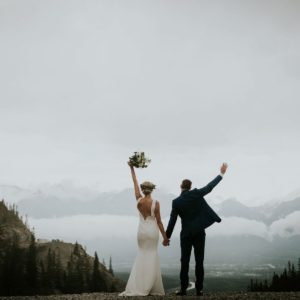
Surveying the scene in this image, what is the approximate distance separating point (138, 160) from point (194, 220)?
3689 millimetres

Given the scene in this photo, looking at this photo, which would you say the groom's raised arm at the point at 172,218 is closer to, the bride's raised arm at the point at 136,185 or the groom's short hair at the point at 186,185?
the groom's short hair at the point at 186,185

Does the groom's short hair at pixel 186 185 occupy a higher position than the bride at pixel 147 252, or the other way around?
the groom's short hair at pixel 186 185

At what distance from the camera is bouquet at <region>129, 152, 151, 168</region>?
17000 mm

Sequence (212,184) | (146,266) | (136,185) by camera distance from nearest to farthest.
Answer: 1. (212,184)
2. (146,266)
3. (136,185)

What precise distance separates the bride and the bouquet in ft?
5.34

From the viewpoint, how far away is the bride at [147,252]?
15188 mm

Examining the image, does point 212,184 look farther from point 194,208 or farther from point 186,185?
point 194,208

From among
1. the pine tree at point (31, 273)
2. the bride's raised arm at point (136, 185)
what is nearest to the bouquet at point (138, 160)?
the bride's raised arm at point (136, 185)

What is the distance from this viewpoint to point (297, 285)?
450 ft

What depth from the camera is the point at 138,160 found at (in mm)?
17047

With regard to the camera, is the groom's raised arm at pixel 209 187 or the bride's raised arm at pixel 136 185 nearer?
the groom's raised arm at pixel 209 187

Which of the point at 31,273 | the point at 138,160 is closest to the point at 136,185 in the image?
the point at 138,160

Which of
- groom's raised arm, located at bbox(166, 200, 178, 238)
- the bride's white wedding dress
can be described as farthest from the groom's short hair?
the bride's white wedding dress

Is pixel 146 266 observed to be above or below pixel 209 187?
below
